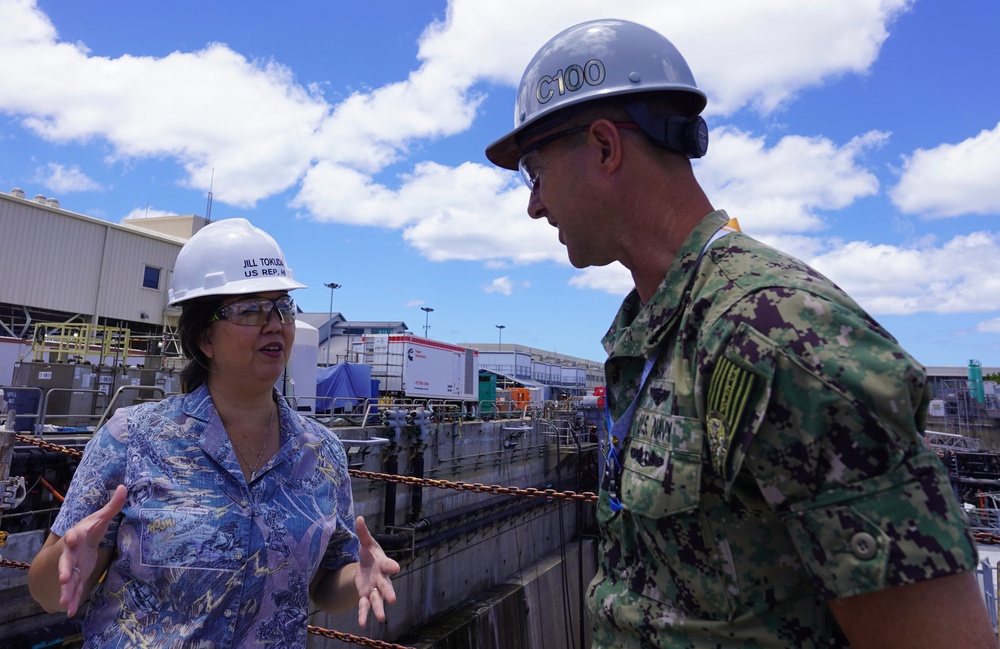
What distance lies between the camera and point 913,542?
0.90 meters

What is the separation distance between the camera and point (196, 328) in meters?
2.46

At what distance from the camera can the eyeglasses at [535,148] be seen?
1455 mm

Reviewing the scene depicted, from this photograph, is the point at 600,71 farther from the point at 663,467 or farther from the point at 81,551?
the point at 81,551

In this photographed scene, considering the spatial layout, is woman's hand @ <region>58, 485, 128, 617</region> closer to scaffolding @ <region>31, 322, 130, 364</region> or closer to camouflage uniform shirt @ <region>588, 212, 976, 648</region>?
camouflage uniform shirt @ <region>588, 212, 976, 648</region>

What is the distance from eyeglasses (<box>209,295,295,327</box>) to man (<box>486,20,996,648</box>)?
139cm

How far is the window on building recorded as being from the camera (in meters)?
27.0

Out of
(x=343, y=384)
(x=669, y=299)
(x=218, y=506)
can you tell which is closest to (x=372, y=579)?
(x=218, y=506)

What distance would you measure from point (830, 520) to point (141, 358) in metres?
21.0

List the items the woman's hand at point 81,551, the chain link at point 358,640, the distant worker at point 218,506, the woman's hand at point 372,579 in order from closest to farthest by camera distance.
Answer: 1. the woman's hand at point 81,551
2. the distant worker at point 218,506
3. the woman's hand at point 372,579
4. the chain link at point 358,640

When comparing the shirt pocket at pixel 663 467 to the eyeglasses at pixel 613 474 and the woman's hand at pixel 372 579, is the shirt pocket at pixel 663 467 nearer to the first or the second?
the eyeglasses at pixel 613 474

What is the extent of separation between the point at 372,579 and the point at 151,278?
2971 cm

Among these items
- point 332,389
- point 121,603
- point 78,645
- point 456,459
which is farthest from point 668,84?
point 332,389

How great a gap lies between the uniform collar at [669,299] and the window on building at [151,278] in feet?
99.6

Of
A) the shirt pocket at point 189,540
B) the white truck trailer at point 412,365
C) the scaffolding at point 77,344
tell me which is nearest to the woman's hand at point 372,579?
the shirt pocket at point 189,540
